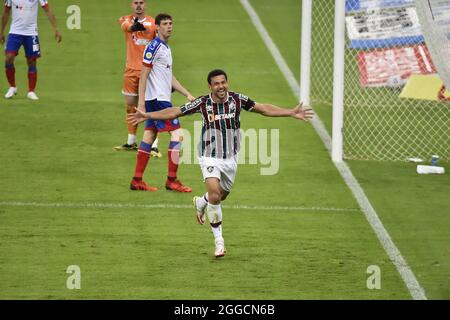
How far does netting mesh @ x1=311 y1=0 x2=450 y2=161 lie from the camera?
57.3 ft

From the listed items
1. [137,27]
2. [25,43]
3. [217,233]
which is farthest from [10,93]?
[217,233]

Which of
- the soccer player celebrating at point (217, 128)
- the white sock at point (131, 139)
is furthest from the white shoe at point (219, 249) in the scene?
the white sock at point (131, 139)

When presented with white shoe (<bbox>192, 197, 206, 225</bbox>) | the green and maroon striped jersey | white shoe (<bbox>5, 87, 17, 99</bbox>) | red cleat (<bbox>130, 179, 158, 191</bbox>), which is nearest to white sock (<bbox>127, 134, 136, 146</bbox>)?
red cleat (<bbox>130, 179, 158, 191</bbox>)

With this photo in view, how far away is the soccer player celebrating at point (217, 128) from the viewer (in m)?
11.8

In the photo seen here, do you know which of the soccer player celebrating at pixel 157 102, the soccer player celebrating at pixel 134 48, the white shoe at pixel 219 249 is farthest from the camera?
the soccer player celebrating at pixel 134 48

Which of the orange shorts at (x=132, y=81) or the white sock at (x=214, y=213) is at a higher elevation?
the orange shorts at (x=132, y=81)

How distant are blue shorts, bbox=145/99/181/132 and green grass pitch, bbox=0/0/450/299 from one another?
810 millimetres

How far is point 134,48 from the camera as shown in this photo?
1653 centimetres

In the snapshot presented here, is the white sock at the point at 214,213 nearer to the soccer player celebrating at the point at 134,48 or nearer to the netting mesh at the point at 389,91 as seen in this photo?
the soccer player celebrating at the point at 134,48

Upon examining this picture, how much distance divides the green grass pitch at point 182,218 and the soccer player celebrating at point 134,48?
1.29 feet

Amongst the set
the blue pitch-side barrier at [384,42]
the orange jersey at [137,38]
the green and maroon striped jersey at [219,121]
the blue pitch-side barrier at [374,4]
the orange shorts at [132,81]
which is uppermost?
the blue pitch-side barrier at [374,4]

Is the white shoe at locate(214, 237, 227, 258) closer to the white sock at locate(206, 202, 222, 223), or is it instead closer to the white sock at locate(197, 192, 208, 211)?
the white sock at locate(206, 202, 222, 223)

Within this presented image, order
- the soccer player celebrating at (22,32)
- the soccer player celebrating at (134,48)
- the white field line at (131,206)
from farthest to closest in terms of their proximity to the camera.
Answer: the soccer player celebrating at (22,32) → the soccer player celebrating at (134,48) → the white field line at (131,206)

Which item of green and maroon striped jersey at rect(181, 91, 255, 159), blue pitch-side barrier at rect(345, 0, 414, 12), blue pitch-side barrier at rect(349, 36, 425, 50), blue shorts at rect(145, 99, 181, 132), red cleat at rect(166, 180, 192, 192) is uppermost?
blue pitch-side barrier at rect(345, 0, 414, 12)
